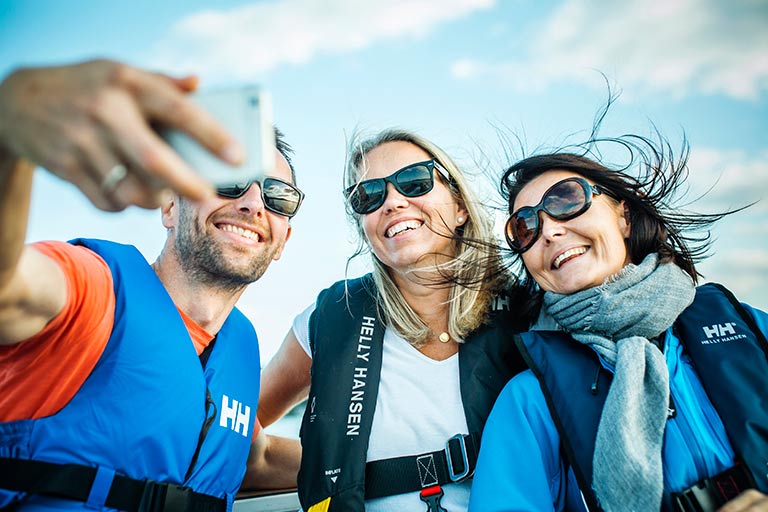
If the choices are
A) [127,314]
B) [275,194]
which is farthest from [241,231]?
[127,314]

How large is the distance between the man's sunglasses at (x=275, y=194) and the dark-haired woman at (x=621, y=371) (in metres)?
1.25

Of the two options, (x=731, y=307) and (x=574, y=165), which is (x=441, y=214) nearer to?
(x=574, y=165)

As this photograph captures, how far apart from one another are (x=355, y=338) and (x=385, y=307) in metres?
0.26

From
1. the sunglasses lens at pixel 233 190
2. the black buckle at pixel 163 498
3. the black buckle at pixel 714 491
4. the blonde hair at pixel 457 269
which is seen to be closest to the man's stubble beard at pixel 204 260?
the sunglasses lens at pixel 233 190

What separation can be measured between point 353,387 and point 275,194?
1.14 meters

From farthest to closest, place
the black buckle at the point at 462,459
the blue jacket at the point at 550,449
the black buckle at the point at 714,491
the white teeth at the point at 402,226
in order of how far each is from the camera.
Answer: the white teeth at the point at 402,226
the black buckle at the point at 462,459
the blue jacket at the point at 550,449
the black buckle at the point at 714,491

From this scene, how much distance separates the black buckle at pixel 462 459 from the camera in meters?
2.20

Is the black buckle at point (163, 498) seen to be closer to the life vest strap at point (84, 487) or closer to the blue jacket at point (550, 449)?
the life vest strap at point (84, 487)

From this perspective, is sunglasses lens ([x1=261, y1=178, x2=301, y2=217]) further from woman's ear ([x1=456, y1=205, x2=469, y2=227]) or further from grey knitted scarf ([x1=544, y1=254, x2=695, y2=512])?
grey knitted scarf ([x1=544, y1=254, x2=695, y2=512])

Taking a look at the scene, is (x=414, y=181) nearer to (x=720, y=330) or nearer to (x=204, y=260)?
(x=204, y=260)

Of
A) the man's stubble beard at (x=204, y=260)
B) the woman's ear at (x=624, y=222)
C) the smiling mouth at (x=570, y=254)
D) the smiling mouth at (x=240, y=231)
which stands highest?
the smiling mouth at (x=240, y=231)

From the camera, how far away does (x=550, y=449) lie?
1.97m

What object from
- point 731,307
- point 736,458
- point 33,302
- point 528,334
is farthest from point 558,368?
point 33,302

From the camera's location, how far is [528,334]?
231cm
